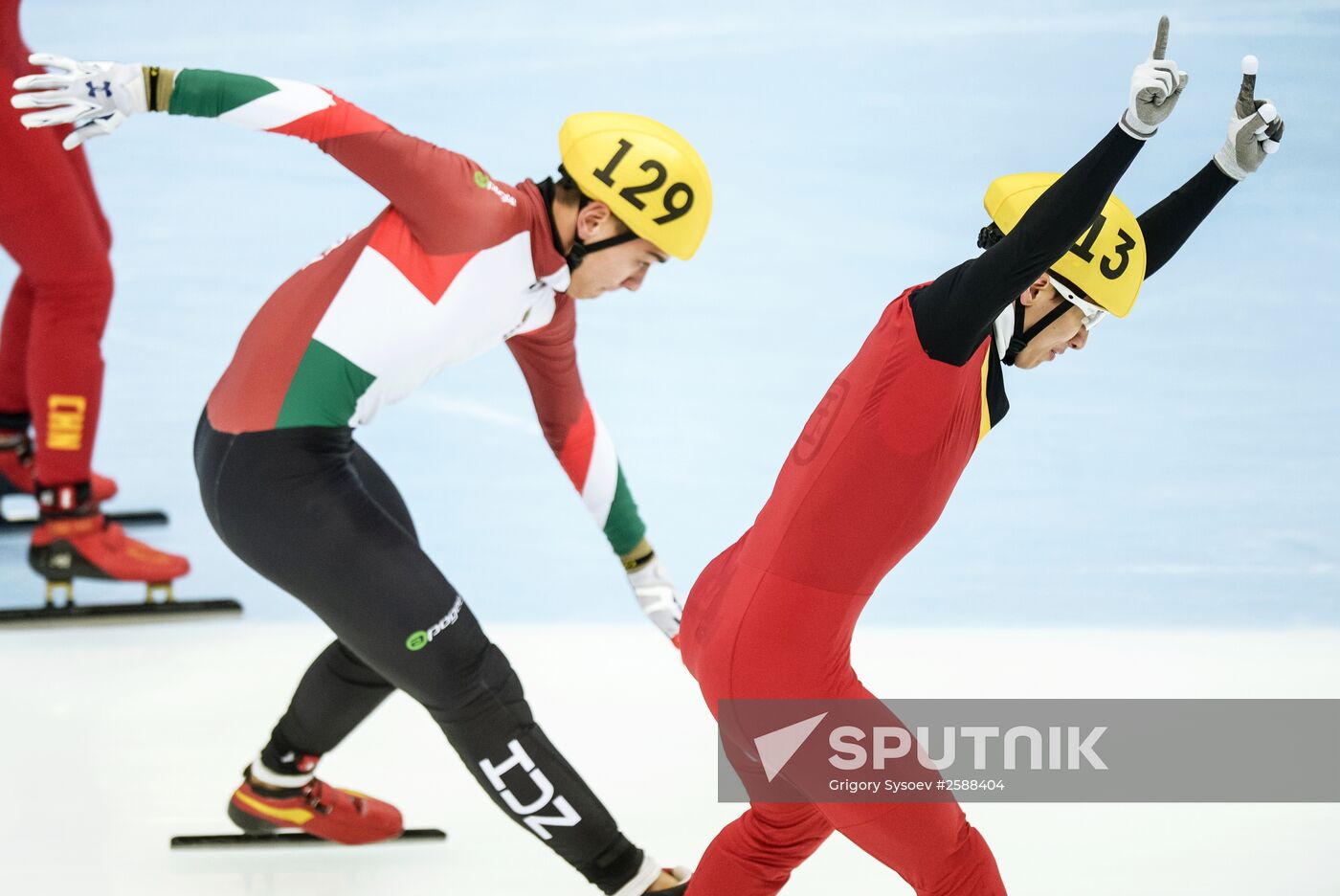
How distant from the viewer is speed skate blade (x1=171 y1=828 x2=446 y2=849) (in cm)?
310

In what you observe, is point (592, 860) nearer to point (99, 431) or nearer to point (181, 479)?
point (181, 479)

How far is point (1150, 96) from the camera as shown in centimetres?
199

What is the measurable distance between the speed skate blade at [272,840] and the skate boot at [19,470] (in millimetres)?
1858

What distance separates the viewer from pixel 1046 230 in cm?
197

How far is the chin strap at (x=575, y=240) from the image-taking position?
9.02ft

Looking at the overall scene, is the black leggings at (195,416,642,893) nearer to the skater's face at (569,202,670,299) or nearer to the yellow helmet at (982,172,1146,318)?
the skater's face at (569,202,670,299)

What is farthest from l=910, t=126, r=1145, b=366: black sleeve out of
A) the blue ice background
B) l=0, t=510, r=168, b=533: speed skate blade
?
l=0, t=510, r=168, b=533: speed skate blade

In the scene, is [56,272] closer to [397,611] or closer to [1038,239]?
[397,611]

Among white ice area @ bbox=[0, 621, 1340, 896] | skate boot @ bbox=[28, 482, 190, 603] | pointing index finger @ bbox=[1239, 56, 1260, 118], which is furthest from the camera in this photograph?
skate boot @ bbox=[28, 482, 190, 603]

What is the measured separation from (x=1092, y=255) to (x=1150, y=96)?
326mm

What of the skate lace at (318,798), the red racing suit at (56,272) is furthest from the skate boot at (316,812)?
the red racing suit at (56,272)

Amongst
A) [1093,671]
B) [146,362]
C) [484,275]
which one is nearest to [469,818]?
[484,275]

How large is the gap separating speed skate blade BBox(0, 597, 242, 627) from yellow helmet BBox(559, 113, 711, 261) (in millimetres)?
2100

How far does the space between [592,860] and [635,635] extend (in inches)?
58.7
